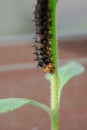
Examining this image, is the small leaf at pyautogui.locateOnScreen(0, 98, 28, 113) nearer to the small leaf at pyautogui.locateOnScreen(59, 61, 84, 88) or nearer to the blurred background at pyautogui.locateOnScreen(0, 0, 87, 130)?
the small leaf at pyautogui.locateOnScreen(59, 61, 84, 88)

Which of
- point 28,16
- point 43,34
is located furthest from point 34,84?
point 43,34

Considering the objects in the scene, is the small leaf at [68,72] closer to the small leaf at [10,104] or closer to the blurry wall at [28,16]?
the small leaf at [10,104]

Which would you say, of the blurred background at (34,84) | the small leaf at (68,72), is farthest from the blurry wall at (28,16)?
the small leaf at (68,72)

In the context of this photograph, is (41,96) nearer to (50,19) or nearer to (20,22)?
(20,22)

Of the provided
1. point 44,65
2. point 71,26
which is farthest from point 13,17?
point 44,65

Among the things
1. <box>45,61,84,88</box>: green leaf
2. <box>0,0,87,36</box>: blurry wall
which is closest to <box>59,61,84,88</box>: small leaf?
<box>45,61,84,88</box>: green leaf

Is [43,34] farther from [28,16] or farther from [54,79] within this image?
[28,16]
